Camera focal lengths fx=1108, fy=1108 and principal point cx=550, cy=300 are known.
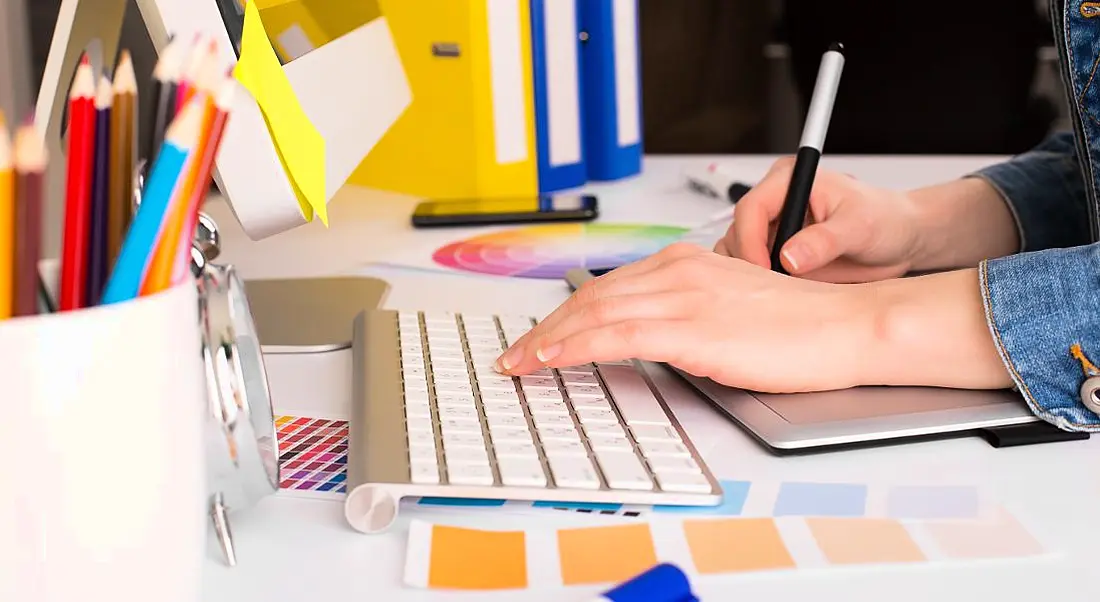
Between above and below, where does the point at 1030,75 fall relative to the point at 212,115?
below

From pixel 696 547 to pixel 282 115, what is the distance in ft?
1.03

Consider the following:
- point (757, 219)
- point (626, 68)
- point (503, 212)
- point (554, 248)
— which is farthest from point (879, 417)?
point (626, 68)

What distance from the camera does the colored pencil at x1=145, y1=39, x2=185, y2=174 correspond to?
32 centimetres

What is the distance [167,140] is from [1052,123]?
9.34ft

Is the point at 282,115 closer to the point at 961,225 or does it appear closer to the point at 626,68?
the point at 961,225

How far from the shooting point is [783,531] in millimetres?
451

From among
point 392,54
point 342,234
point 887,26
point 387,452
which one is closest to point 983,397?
point 387,452

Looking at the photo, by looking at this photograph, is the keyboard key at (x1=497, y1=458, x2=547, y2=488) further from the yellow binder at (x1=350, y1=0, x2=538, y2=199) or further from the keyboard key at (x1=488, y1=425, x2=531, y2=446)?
the yellow binder at (x1=350, y1=0, x2=538, y2=199)

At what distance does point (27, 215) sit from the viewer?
0.29m

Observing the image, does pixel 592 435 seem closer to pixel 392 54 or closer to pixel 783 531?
pixel 783 531

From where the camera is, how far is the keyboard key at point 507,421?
0.52 meters

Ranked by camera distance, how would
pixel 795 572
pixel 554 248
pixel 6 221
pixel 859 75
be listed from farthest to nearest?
pixel 859 75, pixel 554 248, pixel 795 572, pixel 6 221

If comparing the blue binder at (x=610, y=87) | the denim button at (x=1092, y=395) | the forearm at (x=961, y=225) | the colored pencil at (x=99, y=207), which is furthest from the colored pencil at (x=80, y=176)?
the blue binder at (x=610, y=87)

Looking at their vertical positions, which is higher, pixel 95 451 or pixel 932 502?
pixel 95 451
